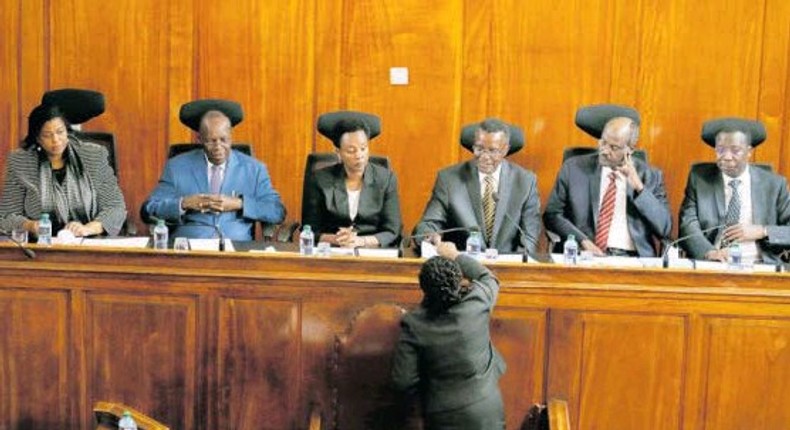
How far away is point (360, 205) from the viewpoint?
512 cm

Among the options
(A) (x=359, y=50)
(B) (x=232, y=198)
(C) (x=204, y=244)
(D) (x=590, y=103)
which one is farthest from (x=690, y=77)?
(C) (x=204, y=244)

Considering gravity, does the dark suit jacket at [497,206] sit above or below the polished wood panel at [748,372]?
above

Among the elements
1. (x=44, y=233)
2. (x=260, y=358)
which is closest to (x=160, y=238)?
(x=44, y=233)

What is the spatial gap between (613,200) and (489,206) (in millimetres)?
561

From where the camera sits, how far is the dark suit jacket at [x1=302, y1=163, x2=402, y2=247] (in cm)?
512

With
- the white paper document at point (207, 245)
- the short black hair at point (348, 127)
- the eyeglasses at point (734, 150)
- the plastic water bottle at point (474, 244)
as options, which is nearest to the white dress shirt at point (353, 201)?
the short black hair at point (348, 127)

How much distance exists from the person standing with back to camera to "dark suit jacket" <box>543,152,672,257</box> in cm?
179

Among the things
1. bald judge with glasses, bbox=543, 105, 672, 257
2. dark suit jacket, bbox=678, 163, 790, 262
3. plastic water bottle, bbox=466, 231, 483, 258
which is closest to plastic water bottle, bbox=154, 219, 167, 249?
plastic water bottle, bbox=466, 231, 483, 258

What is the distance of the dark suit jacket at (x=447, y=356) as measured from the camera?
331 cm

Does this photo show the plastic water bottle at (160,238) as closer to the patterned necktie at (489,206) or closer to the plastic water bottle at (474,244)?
the plastic water bottle at (474,244)

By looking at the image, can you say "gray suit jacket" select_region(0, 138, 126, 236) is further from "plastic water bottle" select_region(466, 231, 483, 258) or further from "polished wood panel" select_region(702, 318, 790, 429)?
"polished wood panel" select_region(702, 318, 790, 429)

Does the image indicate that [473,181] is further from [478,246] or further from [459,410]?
[459,410]

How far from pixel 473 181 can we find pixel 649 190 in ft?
2.58

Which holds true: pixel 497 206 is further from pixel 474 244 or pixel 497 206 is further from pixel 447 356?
pixel 447 356
